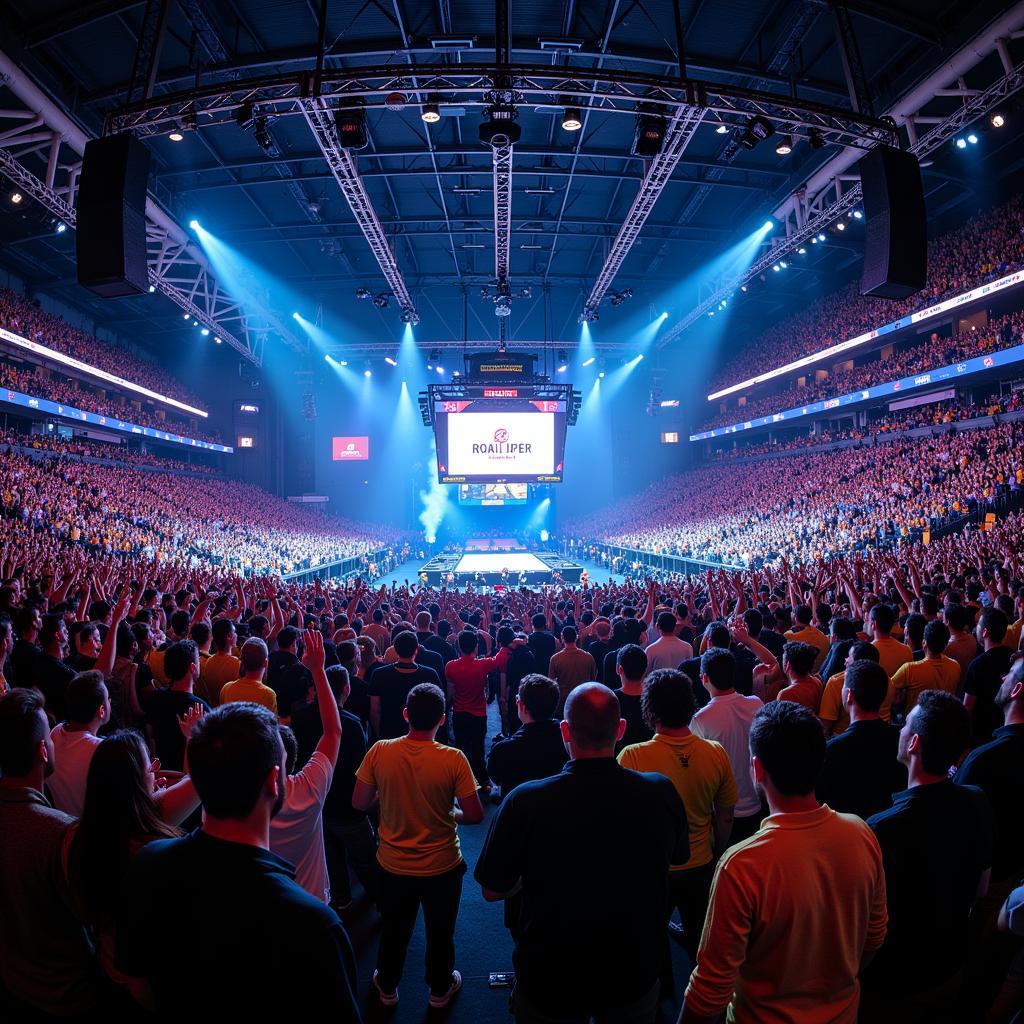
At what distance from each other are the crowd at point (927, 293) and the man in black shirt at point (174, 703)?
21.0m

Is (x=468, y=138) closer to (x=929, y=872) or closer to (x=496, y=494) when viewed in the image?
(x=929, y=872)

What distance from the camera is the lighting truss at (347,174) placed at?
10617 mm

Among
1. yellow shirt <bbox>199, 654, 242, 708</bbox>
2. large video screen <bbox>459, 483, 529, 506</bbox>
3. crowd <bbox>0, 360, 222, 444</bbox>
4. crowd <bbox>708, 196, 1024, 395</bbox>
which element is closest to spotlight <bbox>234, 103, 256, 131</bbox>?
yellow shirt <bbox>199, 654, 242, 708</bbox>

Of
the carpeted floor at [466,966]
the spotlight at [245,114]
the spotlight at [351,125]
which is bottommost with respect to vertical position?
the carpeted floor at [466,966]

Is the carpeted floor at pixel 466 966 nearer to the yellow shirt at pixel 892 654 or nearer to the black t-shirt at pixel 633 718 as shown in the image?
the black t-shirt at pixel 633 718

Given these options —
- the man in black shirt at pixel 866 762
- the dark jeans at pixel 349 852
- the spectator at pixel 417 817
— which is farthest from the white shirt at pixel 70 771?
the man in black shirt at pixel 866 762

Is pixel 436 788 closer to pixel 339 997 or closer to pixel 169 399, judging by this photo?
pixel 339 997

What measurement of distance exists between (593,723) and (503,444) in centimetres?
2149

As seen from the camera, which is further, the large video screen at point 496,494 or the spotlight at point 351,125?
the large video screen at point 496,494

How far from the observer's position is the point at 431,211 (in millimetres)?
20062

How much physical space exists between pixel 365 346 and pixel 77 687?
25.8 metres

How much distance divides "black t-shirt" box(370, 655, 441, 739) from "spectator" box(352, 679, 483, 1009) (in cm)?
172

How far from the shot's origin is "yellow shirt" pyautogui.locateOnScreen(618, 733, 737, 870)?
2.92 metres

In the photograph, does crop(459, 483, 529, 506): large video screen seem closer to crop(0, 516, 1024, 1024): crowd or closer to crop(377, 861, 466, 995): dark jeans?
crop(0, 516, 1024, 1024): crowd
